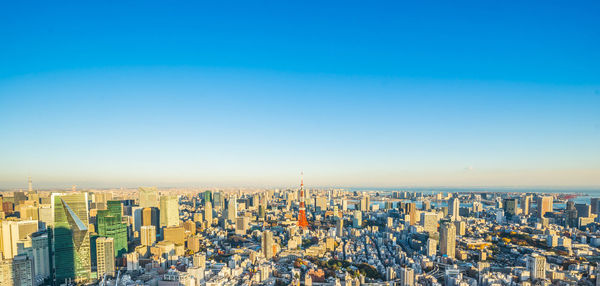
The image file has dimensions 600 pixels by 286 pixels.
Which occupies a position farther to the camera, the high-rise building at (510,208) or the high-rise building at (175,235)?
the high-rise building at (510,208)

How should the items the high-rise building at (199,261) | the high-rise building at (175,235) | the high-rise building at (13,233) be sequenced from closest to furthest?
the high-rise building at (13,233) → the high-rise building at (199,261) → the high-rise building at (175,235)

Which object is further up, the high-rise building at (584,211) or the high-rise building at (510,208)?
the high-rise building at (584,211)

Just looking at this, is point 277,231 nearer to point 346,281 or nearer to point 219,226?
point 219,226

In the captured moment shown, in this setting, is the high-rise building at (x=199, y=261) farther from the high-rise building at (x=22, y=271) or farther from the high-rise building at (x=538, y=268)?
the high-rise building at (x=538, y=268)

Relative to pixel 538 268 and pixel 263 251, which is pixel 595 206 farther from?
pixel 263 251

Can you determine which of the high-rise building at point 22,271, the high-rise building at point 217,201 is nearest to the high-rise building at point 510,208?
the high-rise building at point 217,201

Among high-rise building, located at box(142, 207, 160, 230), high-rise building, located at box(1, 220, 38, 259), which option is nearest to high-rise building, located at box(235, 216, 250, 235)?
high-rise building, located at box(142, 207, 160, 230)

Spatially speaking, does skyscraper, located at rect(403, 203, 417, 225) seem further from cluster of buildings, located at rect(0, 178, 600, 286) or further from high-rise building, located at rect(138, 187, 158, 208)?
high-rise building, located at rect(138, 187, 158, 208)

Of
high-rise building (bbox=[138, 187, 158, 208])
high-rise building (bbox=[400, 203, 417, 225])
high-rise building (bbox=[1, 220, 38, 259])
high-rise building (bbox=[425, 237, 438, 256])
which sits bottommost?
high-rise building (bbox=[400, 203, 417, 225])
